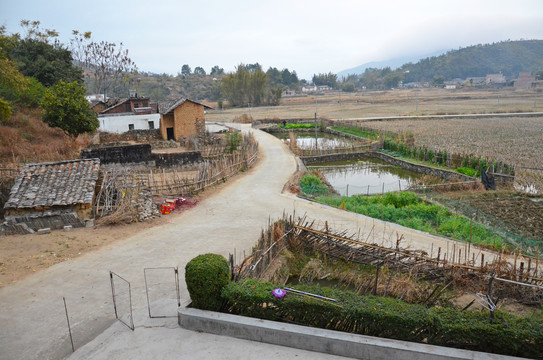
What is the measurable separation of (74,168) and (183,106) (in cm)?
2121

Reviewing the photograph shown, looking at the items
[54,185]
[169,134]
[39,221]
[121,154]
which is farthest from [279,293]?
[169,134]

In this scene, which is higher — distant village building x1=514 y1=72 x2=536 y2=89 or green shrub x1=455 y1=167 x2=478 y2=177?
distant village building x1=514 y1=72 x2=536 y2=89

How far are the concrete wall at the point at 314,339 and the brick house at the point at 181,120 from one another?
90.9 ft

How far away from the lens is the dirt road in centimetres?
768


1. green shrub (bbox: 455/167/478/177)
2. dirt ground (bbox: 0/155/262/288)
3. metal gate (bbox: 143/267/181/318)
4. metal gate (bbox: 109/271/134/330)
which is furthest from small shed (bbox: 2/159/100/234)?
green shrub (bbox: 455/167/478/177)

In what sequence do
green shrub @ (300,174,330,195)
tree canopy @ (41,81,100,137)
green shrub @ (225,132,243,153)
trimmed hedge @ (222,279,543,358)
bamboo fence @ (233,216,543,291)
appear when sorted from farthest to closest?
green shrub @ (225,132,243,153), tree canopy @ (41,81,100,137), green shrub @ (300,174,330,195), bamboo fence @ (233,216,543,291), trimmed hedge @ (222,279,543,358)

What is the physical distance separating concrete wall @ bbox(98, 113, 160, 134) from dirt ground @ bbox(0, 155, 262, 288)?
2402 centimetres

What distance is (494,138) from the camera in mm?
35312

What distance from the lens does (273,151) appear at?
102 ft

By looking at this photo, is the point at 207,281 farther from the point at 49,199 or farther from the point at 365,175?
the point at 365,175

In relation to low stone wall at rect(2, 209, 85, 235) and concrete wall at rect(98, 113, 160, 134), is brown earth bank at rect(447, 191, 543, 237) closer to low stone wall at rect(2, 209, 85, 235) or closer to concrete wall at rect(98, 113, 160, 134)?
low stone wall at rect(2, 209, 85, 235)

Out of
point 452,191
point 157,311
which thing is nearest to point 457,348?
point 157,311

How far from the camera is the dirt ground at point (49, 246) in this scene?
10.5 metres

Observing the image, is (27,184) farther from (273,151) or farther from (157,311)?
(273,151)
